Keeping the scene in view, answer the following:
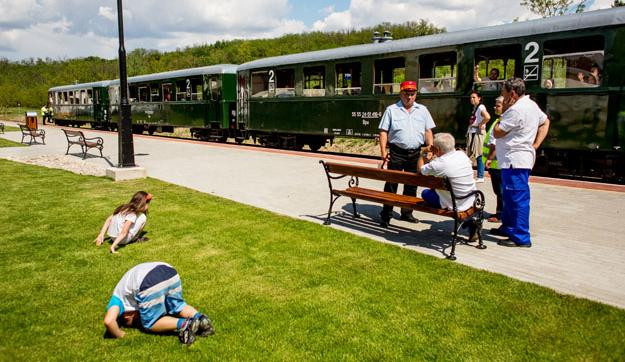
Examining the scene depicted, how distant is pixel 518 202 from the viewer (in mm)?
5594

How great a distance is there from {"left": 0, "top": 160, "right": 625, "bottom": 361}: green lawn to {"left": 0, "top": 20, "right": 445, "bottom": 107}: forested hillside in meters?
70.0

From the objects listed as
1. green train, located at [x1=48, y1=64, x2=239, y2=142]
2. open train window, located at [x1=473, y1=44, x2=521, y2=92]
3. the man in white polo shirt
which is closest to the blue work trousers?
the man in white polo shirt

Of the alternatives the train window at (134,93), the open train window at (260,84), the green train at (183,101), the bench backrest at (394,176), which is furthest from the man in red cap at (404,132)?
the train window at (134,93)

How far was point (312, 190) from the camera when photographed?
9.22 m

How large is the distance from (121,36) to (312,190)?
576 centimetres

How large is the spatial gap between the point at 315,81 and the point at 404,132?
10.3 meters

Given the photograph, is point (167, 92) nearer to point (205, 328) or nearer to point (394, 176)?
point (394, 176)

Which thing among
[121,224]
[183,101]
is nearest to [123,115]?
[121,224]

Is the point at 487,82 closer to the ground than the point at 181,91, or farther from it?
closer to the ground

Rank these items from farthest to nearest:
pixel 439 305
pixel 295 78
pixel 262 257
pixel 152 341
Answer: pixel 295 78
pixel 262 257
pixel 439 305
pixel 152 341

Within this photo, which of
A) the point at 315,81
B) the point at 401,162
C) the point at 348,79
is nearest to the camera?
the point at 401,162

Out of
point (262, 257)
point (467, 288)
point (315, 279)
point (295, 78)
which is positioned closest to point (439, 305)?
point (467, 288)

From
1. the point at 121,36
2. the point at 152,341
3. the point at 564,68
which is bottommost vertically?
the point at 152,341

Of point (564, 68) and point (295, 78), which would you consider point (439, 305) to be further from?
point (295, 78)
